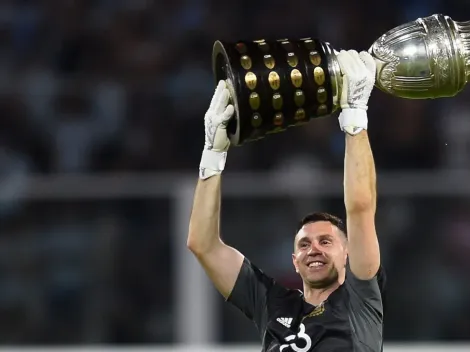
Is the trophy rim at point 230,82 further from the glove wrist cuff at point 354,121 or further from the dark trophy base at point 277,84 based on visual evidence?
the glove wrist cuff at point 354,121

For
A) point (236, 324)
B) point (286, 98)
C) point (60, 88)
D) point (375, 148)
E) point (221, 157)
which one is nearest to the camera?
point (286, 98)

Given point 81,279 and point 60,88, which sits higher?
point 60,88

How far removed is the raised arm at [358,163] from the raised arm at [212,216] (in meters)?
0.47

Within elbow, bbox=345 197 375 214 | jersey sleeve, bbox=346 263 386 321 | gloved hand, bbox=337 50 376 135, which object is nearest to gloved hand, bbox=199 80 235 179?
gloved hand, bbox=337 50 376 135

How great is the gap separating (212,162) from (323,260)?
56cm

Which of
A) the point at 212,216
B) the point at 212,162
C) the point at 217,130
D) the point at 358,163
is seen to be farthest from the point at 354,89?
the point at 212,216

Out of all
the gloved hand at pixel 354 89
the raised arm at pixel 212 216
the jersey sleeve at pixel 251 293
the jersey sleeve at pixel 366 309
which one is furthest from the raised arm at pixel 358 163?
the jersey sleeve at pixel 251 293

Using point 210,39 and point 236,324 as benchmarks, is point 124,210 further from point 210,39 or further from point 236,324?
point 210,39

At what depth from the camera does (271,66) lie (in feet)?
14.3

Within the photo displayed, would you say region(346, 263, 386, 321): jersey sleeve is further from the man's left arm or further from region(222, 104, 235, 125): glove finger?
region(222, 104, 235, 125): glove finger

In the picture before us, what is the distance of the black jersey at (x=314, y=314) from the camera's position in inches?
182

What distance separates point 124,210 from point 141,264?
326mm

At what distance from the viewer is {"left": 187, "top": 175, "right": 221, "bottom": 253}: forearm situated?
16.2ft

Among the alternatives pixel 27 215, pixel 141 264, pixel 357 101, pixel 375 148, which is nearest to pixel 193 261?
pixel 141 264
